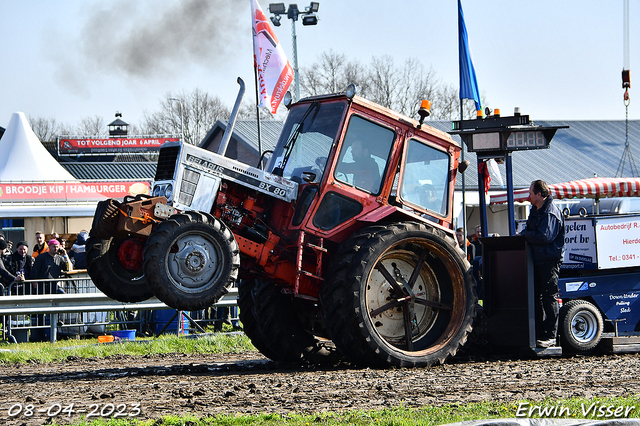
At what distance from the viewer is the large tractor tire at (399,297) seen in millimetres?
8047

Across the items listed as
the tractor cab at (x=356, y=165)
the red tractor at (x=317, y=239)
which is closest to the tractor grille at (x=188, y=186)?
the red tractor at (x=317, y=239)

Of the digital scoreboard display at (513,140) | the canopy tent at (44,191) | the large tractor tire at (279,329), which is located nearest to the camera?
the large tractor tire at (279,329)

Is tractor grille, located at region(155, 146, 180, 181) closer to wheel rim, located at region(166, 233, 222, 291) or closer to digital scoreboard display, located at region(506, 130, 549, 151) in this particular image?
wheel rim, located at region(166, 233, 222, 291)

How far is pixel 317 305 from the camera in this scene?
8.89 meters

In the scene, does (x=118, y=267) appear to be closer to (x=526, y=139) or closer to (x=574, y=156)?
(x=526, y=139)

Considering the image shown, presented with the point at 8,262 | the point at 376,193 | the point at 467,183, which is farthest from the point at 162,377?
the point at 467,183

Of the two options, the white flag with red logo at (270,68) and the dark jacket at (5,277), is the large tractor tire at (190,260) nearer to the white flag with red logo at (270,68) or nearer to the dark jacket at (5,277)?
the dark jacket at (5,277)

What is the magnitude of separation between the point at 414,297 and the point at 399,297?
18 cm

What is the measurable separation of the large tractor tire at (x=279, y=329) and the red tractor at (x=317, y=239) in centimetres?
1

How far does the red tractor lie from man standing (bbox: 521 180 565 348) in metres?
0.94

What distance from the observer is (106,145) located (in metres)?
60.1

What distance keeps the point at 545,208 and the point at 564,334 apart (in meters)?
1.53

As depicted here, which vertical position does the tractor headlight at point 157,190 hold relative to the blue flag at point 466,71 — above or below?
below

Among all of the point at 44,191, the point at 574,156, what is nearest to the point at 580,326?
the point at 44,191
